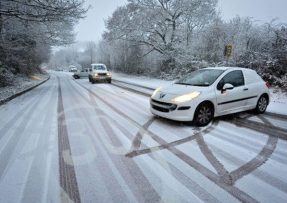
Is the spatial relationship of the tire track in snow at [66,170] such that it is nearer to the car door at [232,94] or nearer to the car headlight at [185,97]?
the car headlight at [185,97]

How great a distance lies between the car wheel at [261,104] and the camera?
8072 mm

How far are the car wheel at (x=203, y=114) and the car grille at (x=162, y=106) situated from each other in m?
0.63

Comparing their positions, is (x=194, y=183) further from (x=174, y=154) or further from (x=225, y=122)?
(x=225, y=122)

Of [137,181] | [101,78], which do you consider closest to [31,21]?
[101,78]

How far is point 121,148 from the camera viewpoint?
16.1ft

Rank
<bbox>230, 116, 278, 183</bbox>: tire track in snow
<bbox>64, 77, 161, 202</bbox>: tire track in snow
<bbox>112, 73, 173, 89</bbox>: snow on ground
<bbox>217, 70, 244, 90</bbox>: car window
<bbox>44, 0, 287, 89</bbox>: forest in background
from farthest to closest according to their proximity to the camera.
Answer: <bbox>44, 0, 287, 89</bbox>: forest in background → <bbox>112, 73, 173, 89</bbox>: snow on ground → <bbox>217, 70, 244, 90</bbox>: car window → <bbox>230, 116, 278, 183</bbox>: tire track in snow → <bbox>64, 77, 161, 202</bbox>: tire track in snow

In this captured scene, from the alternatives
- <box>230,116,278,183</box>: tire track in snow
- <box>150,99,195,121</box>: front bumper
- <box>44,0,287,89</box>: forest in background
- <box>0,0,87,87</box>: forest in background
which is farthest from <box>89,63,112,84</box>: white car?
<box>230,116,278,183</box>: tire track in snow

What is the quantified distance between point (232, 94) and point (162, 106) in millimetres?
2073

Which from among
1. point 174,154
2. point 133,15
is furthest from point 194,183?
point 133,15

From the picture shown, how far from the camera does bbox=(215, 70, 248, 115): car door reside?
6855 mm

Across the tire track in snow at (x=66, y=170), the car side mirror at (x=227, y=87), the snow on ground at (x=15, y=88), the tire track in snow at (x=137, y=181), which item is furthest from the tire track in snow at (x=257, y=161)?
the snow on ground at (x=15, y=88)

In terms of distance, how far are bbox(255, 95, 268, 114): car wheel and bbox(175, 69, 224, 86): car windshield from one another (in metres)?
1.87

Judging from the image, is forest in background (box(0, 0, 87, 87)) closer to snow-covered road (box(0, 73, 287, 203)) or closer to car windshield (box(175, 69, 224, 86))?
snow-covered road (box(0, 73, 287, 203))

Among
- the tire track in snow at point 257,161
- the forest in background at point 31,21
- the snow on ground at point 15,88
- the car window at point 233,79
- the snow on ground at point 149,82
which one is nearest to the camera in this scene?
the tire track in snow at point 257,161
